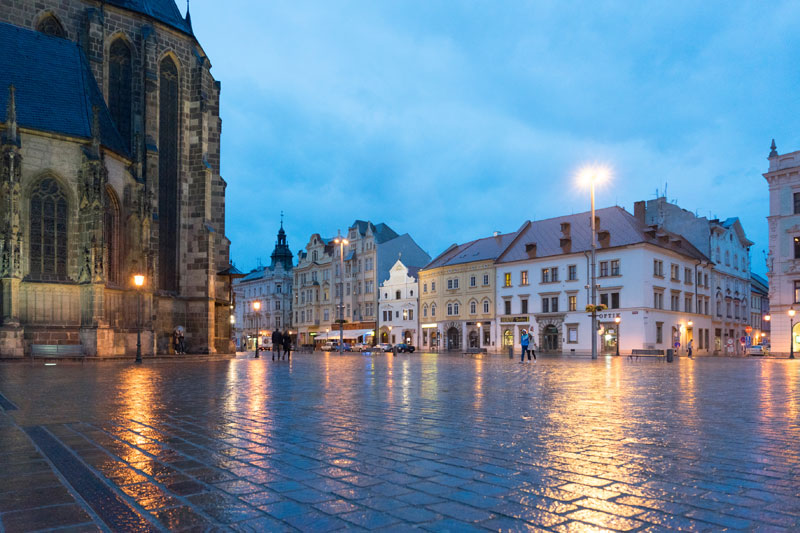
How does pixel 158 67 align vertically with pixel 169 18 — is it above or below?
below

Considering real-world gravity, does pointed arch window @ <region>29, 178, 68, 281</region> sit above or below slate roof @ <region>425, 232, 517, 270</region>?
below

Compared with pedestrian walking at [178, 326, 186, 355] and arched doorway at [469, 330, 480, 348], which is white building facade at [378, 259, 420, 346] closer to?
arched doorway at [469, 330, 480, 348]

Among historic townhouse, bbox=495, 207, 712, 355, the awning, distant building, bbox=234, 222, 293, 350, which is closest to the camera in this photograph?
historic townhouse, bbox=495, 207, 712, 355

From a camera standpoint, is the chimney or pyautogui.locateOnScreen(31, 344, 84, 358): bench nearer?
pyautogui.locateOnScreen(31, 344, 84, 358): bench

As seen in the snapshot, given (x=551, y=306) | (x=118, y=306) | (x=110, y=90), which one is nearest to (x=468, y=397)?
(x=118, y=306)

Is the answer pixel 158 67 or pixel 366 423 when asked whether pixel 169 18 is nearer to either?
pixel 158 67

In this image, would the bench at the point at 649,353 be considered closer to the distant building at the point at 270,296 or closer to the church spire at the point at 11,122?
the church spire at the point at 11,122

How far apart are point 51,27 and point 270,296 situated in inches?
2972

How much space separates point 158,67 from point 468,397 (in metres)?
30.0

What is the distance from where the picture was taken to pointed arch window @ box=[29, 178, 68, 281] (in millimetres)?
27094

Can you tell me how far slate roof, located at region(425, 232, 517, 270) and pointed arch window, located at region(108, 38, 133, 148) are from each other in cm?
4051

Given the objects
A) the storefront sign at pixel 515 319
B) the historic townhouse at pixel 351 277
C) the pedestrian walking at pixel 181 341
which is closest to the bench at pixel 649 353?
the storefront sign at pixel 515 319

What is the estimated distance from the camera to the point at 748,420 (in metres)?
8.35

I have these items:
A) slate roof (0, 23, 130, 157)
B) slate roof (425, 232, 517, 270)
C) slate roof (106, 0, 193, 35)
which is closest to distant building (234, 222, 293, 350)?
slate roof (425, 232, 517, 270)
